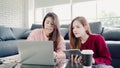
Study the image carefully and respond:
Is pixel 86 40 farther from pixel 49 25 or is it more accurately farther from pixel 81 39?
pixel 49 25

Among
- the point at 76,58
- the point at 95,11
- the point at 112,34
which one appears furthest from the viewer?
the point at 95,11

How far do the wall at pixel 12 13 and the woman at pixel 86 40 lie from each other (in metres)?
3.17

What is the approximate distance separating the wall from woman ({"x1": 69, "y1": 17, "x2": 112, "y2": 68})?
10.4 feet

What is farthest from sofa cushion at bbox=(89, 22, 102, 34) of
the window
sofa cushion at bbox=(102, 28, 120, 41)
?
the window

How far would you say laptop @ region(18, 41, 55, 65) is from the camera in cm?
116

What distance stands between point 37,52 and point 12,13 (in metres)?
3.62

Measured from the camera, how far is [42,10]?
5.10 metres

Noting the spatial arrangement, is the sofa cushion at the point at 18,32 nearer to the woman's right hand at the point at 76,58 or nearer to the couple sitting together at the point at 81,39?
the couple sitting together at the point at 81,39

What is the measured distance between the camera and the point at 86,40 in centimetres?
158

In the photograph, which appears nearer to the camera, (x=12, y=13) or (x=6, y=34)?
(x=6, y=34)

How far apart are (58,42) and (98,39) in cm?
45

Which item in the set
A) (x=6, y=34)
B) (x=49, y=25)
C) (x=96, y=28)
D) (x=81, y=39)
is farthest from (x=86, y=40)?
(x=6, y=34)

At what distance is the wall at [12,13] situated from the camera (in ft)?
14.3

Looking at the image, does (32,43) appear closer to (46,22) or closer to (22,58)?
(22,58)
